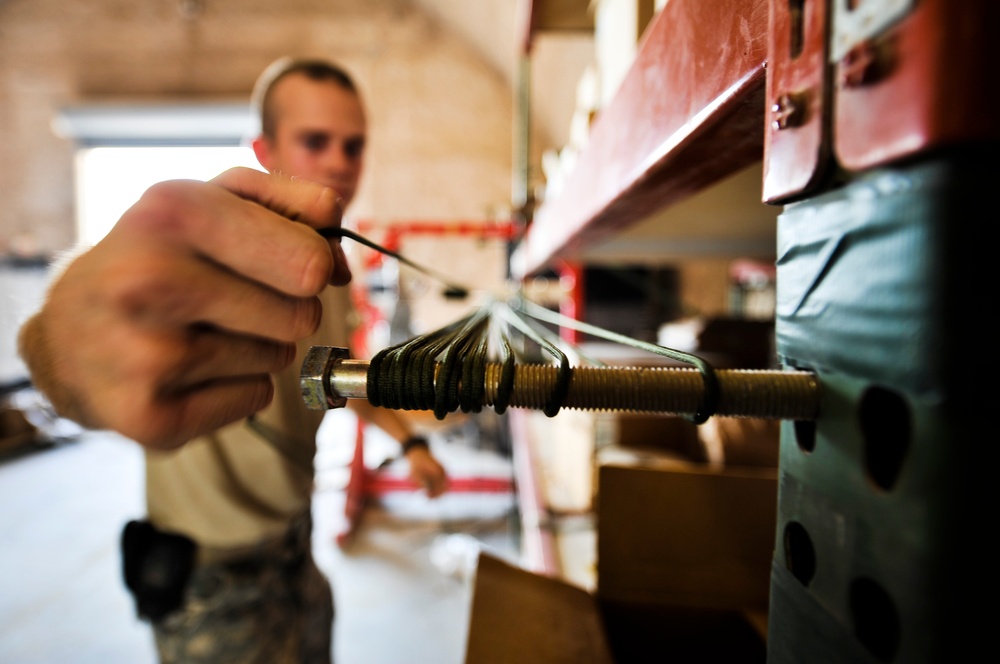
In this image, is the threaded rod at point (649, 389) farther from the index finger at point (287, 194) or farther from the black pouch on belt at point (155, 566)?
the black pouch on belt at point (155, 566)

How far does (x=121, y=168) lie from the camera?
4715mm

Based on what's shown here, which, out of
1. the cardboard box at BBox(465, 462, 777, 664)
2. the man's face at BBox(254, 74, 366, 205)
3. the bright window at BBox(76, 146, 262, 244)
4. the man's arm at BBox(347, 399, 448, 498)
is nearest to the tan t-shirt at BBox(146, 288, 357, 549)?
the man's arm at BBox(347, 399, 448, 498)

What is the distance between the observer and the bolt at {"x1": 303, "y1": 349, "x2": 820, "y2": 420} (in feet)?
0.69

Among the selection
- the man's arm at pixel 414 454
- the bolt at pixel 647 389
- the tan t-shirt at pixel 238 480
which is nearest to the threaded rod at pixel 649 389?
the bolt at pixel 647 389

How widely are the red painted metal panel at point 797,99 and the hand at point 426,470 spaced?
1037mm

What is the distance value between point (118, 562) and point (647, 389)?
2528 mm

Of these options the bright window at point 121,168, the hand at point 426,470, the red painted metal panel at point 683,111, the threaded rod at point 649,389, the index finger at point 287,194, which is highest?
the bright window at point 121,168

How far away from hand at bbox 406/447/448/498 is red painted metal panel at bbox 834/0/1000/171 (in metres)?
1.10

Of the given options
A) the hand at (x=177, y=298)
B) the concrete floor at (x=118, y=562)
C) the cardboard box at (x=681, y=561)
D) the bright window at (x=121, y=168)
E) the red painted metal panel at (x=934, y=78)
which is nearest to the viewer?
the red painted metal panel at (x=934, y=78)

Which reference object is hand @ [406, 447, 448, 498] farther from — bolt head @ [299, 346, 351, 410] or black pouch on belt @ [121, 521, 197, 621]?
bolt head @ [299, 346, 351, 410]

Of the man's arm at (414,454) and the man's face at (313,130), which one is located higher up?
the man's face at (313,130)

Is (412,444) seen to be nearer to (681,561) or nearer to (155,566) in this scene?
(155,566)

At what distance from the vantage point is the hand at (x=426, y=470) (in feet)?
3.76

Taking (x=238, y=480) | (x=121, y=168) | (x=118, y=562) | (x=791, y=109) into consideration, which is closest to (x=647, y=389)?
(x=791, y=109)
